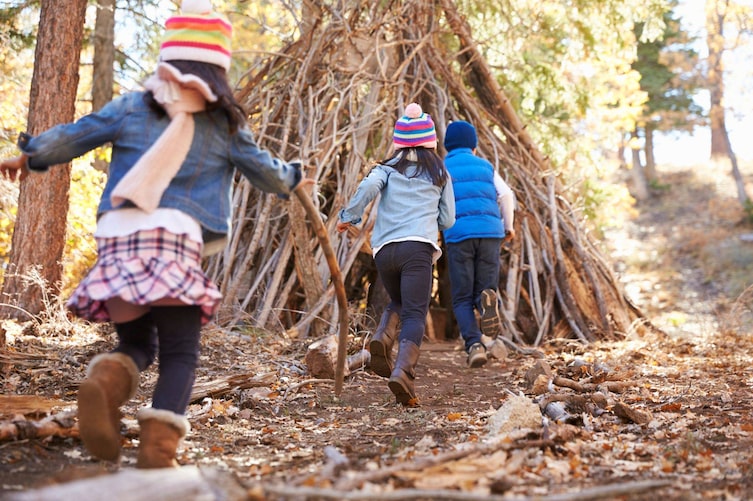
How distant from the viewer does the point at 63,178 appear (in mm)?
6227

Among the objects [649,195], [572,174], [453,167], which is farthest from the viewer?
[649,195]

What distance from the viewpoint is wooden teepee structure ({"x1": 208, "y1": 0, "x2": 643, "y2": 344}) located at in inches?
274

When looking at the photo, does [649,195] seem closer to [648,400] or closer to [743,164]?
[743,164]

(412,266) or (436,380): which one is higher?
(412,266)

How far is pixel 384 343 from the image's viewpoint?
15.1ft

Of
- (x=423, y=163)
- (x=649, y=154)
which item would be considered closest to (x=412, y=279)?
(x=423, y=163)

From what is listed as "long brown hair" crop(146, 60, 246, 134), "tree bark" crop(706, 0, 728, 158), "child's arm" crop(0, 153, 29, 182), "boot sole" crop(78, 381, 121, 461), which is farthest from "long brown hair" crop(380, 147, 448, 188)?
"tree bark" crop(706, 0, 728, 158)

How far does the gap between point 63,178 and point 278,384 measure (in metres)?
2.85

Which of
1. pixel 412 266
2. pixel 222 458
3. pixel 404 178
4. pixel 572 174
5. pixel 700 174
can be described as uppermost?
pixel 700 174

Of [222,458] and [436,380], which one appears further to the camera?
[436,380]

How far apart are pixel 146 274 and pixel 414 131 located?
2.55m

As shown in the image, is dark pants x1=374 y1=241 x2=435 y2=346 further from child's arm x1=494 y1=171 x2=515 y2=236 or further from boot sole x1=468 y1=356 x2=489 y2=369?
child's arm x1=494 y1=171 x2=515 y2=236

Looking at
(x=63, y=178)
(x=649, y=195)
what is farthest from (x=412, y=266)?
(x=649, y=195)

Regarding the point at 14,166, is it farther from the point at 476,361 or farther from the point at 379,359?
the point at 476,361
